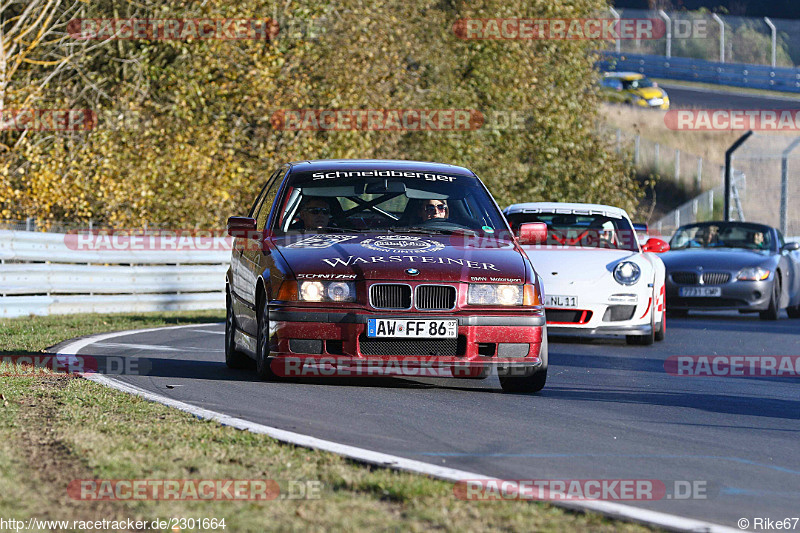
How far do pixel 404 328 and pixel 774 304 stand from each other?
11419 millimetres

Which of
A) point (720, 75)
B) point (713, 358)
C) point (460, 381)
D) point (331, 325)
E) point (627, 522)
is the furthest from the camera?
point (720, 75)

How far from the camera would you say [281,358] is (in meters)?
8.27

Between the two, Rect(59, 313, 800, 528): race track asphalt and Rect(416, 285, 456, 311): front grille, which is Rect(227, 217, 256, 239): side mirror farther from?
Rect(416, 285, 456, 311): front grille

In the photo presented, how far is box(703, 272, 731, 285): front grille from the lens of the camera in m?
17.8

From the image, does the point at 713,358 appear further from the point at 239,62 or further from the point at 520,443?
the point at 239,62

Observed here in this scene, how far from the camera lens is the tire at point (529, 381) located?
8.57 metres


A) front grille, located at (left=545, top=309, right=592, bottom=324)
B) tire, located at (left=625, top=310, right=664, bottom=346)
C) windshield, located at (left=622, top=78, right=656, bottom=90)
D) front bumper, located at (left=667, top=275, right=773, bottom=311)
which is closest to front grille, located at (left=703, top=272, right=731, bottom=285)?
front bumper, located at (left=667, top=275, right=773, bottom=311)

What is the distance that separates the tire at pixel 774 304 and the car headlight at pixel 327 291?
1135 centimetres

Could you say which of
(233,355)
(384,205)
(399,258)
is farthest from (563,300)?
(399,258)

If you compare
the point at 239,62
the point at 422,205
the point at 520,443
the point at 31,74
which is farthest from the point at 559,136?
the point at 520,443

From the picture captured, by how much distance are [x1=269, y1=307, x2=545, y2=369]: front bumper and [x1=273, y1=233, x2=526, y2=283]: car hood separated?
0.79 ft

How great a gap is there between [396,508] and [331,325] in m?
3.51

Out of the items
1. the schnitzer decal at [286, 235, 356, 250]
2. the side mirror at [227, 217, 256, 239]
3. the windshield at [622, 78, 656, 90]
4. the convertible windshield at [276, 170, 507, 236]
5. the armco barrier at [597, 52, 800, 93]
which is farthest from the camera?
the armco barrier at [597, 52, 800, 93]

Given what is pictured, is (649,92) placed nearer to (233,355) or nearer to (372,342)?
(233,355)
